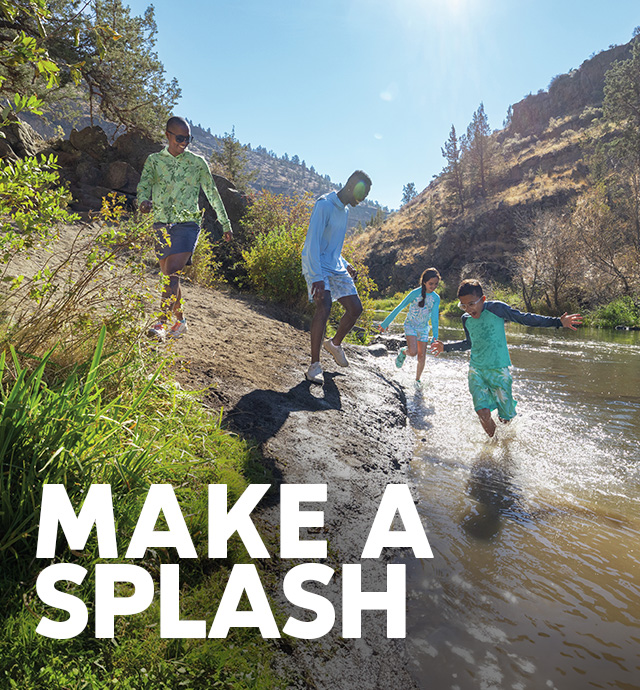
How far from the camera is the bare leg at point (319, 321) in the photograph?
5047mm

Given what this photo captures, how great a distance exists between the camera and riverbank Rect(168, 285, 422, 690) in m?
1.83

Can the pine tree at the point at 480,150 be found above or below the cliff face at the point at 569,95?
below

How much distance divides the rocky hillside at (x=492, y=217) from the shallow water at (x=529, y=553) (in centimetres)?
3980

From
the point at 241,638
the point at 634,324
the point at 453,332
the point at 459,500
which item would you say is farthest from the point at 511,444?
the point at 634,324

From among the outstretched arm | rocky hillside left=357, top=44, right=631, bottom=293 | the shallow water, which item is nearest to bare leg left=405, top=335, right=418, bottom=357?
the shallow water

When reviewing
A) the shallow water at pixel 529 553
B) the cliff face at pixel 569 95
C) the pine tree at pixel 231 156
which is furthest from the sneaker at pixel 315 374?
the cliff face at pixel 569 95

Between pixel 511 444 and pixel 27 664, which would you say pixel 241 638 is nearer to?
pixel 27 664

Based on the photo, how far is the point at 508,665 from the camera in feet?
6.12

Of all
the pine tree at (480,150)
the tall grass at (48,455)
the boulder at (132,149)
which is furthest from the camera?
the pine tree at (480,150)

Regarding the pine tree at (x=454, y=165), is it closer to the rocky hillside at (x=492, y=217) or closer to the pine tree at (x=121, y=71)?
the rocky hillside at (x=492, y=217)

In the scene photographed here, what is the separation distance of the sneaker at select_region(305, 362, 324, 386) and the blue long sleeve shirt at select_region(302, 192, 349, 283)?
94 centimetres

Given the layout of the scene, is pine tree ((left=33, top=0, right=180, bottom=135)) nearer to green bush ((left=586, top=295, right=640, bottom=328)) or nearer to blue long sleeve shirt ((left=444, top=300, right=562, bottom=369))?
blue long sleeve shirt ((left=444, top=300, right=562, bottom=369))

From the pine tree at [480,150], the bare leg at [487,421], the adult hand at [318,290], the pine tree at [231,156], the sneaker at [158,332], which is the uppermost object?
the pine tree at [480,150]

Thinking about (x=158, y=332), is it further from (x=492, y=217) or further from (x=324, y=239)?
(x=492, y=217)
